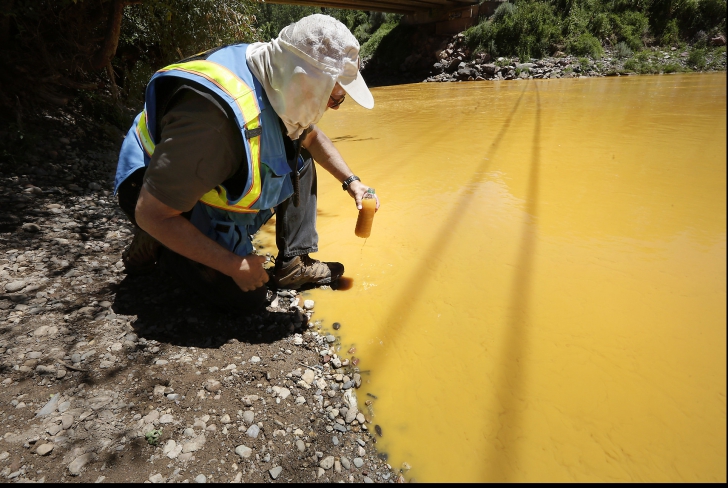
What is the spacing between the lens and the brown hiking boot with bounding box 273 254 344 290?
2.40 meters

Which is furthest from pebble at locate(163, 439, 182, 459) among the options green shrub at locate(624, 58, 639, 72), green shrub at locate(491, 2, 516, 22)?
green shrub at locate(491, 2, 516, 22)

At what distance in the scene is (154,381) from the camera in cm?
170

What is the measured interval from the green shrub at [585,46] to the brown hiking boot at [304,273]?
36.9 feet

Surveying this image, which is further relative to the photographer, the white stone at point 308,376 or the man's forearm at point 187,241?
the white stone at point 308,376

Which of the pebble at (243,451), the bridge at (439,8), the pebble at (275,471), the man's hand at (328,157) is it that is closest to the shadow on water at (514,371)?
the pebble at (275,471)

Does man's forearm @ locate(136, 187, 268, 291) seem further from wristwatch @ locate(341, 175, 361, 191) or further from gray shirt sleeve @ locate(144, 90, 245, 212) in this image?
wristwatch @ locate(341, 175, 361, 191)

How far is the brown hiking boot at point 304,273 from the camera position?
2.40 m

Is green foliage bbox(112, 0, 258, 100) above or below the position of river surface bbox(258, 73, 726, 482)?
above

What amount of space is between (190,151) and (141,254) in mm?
1119

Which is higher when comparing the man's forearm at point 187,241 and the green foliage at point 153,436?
the man's forearm at point 187,241

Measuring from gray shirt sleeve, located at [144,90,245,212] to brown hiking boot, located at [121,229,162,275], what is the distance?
0.85 meters

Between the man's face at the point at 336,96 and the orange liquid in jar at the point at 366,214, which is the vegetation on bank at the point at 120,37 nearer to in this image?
the man's face at the point at 336,96

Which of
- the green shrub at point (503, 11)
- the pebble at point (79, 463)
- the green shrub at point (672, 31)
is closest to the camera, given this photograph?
the pebble at point (79, 463)

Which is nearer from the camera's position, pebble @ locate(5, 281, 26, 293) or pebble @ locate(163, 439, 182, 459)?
pebble @ locate(163, 439, 182, 459)
